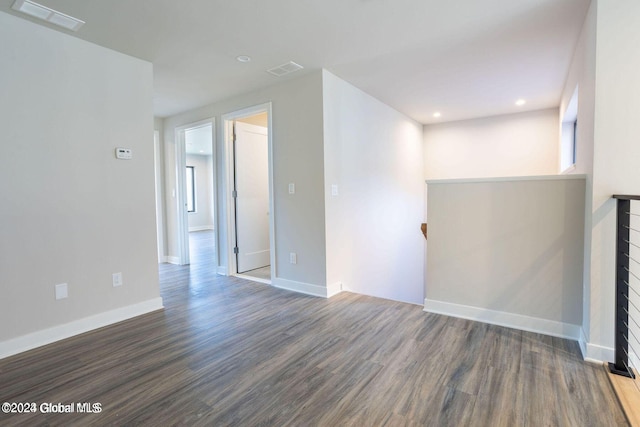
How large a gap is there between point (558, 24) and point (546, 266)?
76.2 inches

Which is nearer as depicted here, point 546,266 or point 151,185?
point 546,266

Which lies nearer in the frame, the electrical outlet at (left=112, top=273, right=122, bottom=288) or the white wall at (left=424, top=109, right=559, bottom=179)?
the electrical outlet at (left=112, top=273, right=122, bottom=288)

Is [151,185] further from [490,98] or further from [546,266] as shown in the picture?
[490,98]

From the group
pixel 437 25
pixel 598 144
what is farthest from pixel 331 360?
pixel 437 25

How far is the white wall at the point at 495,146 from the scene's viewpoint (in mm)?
5293

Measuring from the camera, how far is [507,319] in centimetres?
265

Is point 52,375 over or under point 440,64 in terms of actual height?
under

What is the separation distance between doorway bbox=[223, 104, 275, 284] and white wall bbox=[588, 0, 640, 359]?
3.28 meters

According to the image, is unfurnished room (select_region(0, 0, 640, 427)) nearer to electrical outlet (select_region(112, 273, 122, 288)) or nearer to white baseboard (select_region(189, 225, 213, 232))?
electrical outlet (select_region(112, 273, 122, 288))

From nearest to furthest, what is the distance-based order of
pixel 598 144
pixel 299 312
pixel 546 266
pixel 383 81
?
pixel 598 144
pixel 546 266
pixel 299 312
pixel 383 81

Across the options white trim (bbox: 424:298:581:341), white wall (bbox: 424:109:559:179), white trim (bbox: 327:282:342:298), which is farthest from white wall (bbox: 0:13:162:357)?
white wall (bbox: 424:109:559:179)

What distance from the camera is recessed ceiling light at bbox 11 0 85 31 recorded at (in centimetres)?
217

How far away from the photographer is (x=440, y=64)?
331cm

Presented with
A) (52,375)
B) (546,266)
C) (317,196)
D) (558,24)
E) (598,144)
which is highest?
(558,24)
